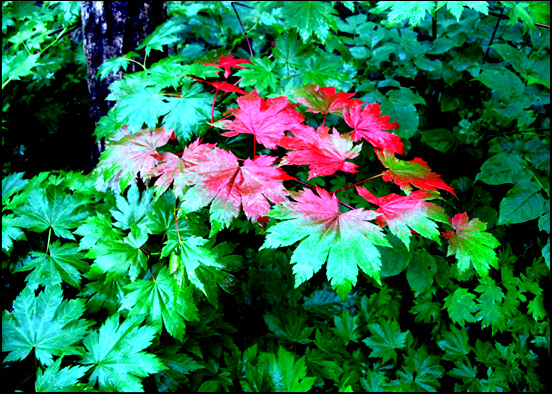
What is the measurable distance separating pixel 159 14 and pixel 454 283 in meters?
2.25

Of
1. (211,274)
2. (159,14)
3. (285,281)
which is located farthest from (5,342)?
(159,14)

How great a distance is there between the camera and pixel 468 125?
83.7 inches

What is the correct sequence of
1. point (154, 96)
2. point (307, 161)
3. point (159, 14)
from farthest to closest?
point (159, 14) → point (154, 96) → point (307, 161)

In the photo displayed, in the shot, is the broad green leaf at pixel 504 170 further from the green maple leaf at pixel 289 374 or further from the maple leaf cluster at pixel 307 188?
the green maple leaf at pixel 289 374

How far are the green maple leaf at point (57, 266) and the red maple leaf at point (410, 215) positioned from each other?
1.14 m

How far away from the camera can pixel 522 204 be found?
5.71 feet

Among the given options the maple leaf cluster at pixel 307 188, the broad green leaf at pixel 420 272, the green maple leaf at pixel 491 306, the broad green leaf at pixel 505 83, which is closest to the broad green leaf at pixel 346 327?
the broad green leaf at pixel 420 272

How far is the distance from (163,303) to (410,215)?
87cm

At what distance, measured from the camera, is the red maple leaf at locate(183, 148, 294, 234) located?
0.99 m

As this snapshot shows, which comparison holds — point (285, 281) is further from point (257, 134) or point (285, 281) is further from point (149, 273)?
point (257, 134)

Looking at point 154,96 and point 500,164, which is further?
point 500,164

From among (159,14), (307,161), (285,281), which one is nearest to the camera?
(307,161)

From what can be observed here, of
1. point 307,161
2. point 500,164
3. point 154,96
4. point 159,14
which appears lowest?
point 500,164

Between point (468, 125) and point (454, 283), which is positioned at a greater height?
point (468, 125)
